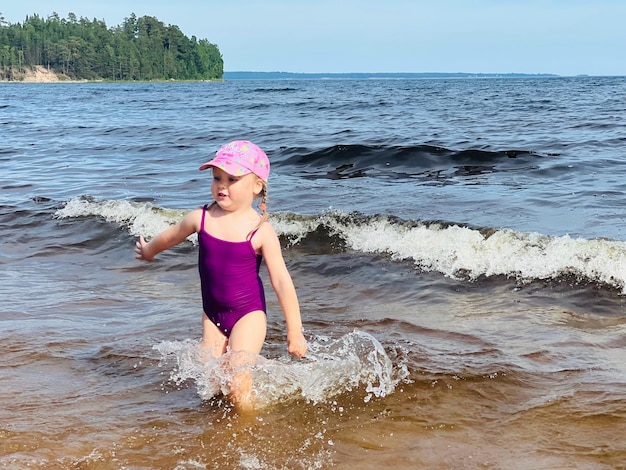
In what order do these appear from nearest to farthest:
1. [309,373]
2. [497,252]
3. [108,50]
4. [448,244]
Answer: [309,373], [497,252], [448,244], [108,50]

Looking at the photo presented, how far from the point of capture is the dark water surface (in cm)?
334

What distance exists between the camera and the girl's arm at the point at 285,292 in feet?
12.4

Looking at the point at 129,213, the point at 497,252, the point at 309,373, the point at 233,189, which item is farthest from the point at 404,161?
the point at 233,189

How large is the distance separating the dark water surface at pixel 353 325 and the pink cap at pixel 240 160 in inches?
42.8

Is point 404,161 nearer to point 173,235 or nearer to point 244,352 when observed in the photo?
point 173,235

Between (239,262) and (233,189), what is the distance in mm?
420

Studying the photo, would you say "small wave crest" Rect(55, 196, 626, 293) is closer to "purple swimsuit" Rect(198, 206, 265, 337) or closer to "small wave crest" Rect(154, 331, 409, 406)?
"small wave crest" Rect(154, 331, 409, 406)

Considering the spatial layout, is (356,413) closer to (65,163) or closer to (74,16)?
(65,163)

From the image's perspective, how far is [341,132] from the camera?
1952 cm

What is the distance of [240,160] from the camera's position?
3.70 metres

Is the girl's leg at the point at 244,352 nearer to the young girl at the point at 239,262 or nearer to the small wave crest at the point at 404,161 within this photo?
the young girl at the point at 239,262

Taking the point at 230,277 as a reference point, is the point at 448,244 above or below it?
below

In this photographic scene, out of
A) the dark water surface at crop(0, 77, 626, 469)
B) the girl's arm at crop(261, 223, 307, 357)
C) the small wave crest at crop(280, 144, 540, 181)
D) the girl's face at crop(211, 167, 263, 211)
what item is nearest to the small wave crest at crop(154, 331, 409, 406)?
the dark water surface at crop(0, 77, 626, 469)

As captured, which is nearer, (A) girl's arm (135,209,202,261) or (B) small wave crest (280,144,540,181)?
(A) girl's arm (135,209,202,261)
